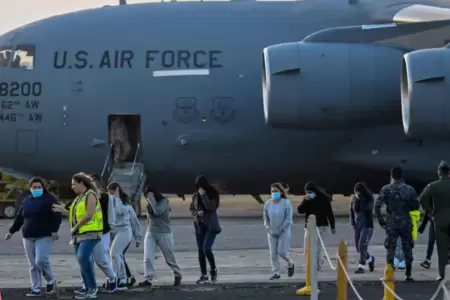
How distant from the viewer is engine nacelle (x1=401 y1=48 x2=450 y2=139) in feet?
60.7

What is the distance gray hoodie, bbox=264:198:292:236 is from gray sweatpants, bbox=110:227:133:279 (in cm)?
210

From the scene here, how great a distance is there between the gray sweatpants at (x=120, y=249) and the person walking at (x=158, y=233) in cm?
32

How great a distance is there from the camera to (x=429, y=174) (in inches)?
910

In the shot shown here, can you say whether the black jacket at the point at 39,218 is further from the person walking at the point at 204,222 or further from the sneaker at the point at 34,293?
the person walking at the point at 204,222

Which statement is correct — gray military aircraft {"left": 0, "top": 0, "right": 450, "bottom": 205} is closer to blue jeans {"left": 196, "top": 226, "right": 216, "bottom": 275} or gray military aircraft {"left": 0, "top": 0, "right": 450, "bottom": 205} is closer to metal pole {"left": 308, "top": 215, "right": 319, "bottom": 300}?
blue jeans {"left": 196, "top": 226, "right": 216, "bottom": 275}

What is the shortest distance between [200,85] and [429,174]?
5801 mm

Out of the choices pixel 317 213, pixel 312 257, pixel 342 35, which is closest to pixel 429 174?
pixel 342 35

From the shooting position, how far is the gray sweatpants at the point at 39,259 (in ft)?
42.8

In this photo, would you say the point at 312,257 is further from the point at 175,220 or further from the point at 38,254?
the point at 175,220

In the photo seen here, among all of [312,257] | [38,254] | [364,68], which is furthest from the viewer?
[364,68]

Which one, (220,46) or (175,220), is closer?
(220,46)

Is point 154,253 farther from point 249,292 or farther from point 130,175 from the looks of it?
point 130,175

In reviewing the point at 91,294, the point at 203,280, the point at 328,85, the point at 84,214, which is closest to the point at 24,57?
the point at 328,85

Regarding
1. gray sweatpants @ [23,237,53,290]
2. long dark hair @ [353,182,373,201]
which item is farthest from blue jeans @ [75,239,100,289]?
long dark hair @ [353,182,373,201]
